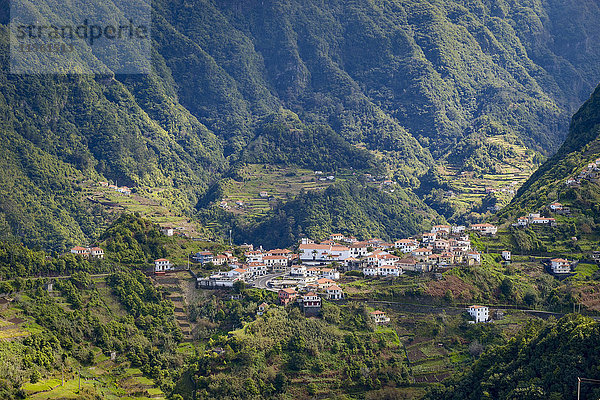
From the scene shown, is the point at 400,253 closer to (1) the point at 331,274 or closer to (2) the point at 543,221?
(1) the point at 331,274

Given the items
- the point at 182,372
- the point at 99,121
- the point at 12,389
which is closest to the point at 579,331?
the point at 182,372

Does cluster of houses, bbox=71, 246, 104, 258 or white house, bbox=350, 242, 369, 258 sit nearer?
cluster of houses, bbox=71, 246, 104, 258

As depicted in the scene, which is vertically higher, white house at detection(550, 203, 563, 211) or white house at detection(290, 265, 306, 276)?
white house at detection(550, 203, 563, 211)

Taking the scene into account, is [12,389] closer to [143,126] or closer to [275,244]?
[275,244]

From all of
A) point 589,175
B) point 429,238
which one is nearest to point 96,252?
point 429,238

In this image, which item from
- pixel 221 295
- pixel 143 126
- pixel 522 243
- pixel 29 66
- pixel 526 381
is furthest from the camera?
pixel 143 126

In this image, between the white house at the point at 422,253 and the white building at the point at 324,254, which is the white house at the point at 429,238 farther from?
the white building at the point at 324,254

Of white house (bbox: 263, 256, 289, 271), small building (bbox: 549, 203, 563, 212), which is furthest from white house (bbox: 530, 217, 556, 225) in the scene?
white house (bbox: 263, 256, 289, 271)

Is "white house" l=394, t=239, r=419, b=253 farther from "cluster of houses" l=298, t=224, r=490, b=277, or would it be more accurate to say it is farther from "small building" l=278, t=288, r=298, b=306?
"small building" l=278, t=288, r=298, b=306
